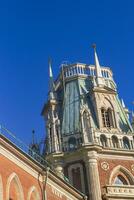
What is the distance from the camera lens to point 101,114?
4684 centimetres

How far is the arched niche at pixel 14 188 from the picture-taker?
2524 centimetres

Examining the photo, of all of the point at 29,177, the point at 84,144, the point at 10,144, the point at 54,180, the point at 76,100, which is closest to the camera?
the point at 10,144

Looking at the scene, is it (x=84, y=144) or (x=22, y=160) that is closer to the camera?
(x=22, y=160)

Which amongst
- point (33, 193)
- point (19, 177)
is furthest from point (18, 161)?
point (33, 193)

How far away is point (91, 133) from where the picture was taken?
141ft

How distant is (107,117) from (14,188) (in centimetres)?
2282

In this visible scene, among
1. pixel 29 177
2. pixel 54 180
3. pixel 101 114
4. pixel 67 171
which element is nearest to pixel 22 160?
pixel 29 177

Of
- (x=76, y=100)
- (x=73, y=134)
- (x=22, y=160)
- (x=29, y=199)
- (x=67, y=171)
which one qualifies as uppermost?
(x=76, y=100)

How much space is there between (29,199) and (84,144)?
50.5ft

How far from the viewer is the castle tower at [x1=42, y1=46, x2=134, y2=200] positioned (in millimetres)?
40906

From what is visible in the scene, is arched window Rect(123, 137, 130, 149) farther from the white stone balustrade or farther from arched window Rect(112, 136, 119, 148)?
the white stone balustrade

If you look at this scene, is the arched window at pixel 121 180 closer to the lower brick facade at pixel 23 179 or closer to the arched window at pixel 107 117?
the arched window at pixel 107 117

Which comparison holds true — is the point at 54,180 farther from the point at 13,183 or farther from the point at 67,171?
the point at 67,171

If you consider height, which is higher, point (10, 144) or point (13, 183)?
point (10, 144)
